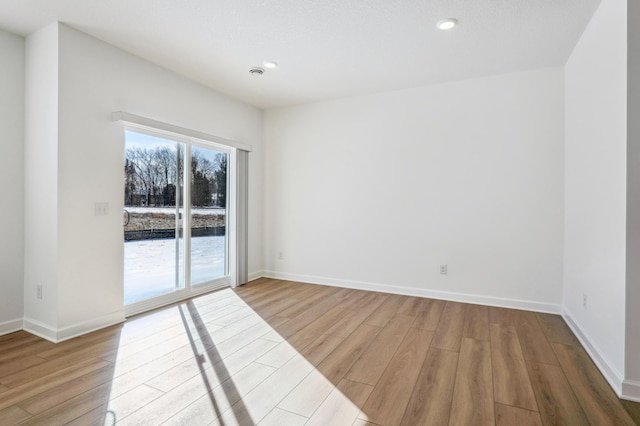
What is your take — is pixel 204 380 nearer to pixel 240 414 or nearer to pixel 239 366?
pixel 239 366

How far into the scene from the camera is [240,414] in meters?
1.79

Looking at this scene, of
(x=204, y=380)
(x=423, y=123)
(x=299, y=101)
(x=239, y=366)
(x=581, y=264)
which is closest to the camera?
(x=204, y=380)

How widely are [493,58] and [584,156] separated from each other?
134 centimetres

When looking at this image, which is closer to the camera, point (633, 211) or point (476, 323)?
point (633, 211)

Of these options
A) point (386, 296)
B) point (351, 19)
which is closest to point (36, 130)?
point (351, 19)

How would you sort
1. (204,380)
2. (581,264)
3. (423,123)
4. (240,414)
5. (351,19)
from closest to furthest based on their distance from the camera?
1. (240,414)
2. (204,380)
3. (351,19)
4. (581,264)
5. (423,123)

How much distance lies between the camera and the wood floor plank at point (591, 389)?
1.79 meters

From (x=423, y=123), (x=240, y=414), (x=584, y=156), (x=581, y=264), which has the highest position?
(x=423, y=123)

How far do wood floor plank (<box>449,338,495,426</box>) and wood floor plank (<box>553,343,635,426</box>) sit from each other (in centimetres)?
50

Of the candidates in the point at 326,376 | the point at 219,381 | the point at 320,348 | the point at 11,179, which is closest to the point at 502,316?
the point at 320,348

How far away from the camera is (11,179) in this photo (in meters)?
2.94

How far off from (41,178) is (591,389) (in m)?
4.52

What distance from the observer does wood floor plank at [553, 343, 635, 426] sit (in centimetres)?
179

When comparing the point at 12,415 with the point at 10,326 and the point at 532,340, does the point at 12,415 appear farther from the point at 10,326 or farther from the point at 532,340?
the point at 532,340
